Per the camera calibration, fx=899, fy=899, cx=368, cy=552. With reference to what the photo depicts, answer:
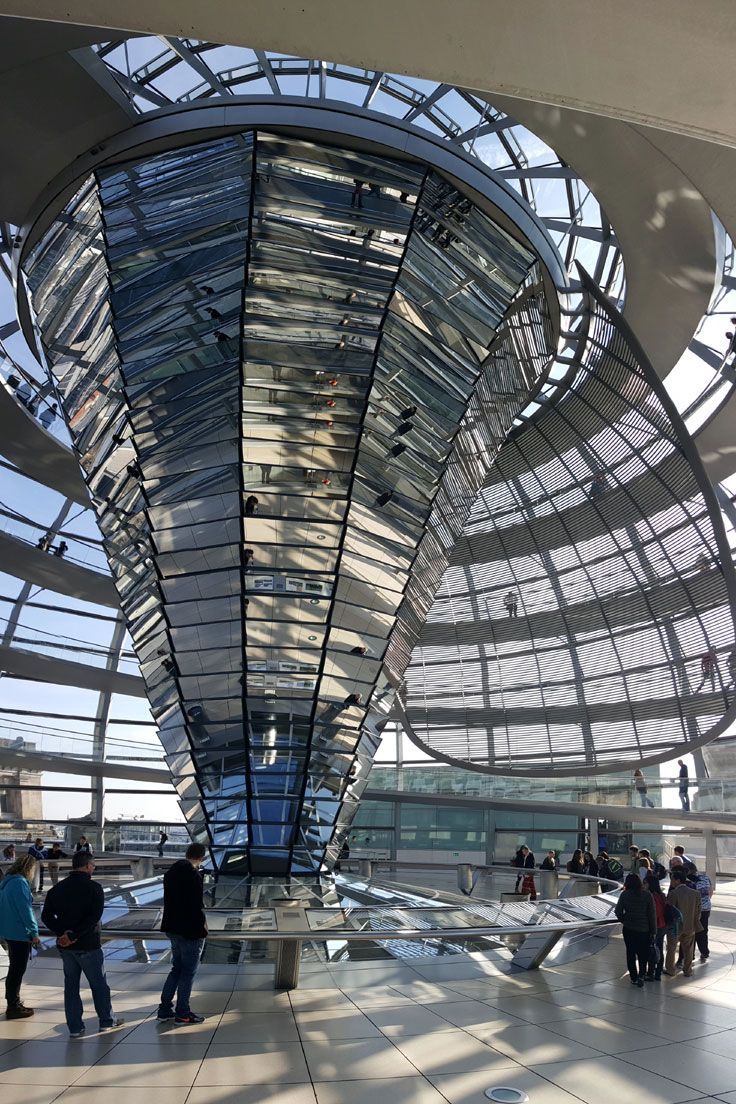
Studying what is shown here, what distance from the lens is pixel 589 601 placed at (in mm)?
37219

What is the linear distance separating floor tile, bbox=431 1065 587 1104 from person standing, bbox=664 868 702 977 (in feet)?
16.9

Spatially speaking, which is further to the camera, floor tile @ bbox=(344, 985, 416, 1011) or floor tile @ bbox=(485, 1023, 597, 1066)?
floor tile @ bbox=(344, 985, 416, 1011)

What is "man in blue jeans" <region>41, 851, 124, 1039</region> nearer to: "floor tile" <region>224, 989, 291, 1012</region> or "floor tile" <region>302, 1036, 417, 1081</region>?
"floor tile" <region>224, 989, 291, 1012</region>

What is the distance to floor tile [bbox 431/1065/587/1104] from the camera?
17.6 feet

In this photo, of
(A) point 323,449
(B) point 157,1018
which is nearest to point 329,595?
(A) point 323,449

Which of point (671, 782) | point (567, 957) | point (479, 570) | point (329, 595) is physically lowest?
point (567, 957)

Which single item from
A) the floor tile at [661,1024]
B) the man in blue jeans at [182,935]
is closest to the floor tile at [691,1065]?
the floor tile at [661,1024]

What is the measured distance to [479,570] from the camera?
135 feet

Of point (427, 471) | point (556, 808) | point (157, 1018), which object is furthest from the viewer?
point (556, 808)

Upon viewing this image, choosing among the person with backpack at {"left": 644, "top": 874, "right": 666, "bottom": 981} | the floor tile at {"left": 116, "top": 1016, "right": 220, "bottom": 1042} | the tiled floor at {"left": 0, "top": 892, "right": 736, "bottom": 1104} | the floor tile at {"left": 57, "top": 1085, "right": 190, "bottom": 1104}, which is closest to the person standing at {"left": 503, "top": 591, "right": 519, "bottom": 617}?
the person with backpack at {"left": 644, "top": 874, "right": 666, "bottom": 981}

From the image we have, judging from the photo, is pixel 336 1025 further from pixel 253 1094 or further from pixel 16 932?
pixel 16 932

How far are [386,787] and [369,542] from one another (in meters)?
25.5

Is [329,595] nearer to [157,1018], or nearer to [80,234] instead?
[80,234]

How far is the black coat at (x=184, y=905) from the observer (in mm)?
7086
